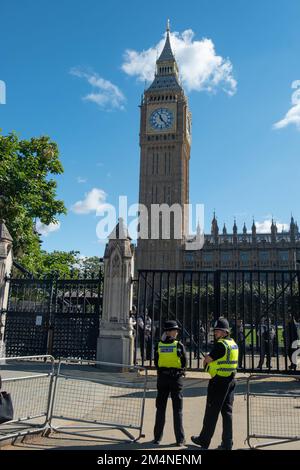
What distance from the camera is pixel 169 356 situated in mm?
5098

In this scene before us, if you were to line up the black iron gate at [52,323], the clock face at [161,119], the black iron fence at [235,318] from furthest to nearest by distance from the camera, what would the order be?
the clock face at [161,119] < the black iron gate at [52,323] < the black iron fence at [235,318]

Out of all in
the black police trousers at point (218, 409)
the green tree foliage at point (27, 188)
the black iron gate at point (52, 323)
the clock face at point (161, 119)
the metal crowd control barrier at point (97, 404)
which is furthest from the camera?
the clock face at point (161, 119)

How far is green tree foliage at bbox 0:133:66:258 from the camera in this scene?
1684cm

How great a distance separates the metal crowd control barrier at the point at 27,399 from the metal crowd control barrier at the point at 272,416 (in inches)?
106

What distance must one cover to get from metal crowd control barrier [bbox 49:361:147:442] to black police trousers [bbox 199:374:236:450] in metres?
0.86

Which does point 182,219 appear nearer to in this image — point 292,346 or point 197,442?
point 292,346

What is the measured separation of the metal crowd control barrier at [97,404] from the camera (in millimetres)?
5297

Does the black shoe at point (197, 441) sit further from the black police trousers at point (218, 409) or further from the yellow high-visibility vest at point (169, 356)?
the yellow high-visibility vest at point (169, 356)

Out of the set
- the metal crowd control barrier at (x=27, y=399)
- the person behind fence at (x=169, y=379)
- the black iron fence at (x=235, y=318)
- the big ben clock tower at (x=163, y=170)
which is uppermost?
the big ben clock tower at (x=163, y=170)

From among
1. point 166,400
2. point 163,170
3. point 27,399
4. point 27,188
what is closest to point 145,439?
point 166,400

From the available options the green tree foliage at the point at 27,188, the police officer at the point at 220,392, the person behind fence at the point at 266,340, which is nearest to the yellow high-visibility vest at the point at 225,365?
the police officer at the point at 220,392

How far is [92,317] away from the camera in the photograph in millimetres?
11047

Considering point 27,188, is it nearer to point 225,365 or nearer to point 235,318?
point 235,318
